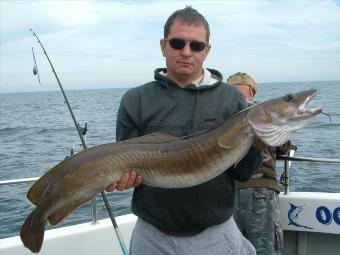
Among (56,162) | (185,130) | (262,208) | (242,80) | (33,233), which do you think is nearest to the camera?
(33,233)

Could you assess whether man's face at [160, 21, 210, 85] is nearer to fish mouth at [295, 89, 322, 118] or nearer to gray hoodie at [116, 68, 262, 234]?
gray hoodie at [116, 68, 262, 234]

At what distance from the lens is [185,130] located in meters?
3.04

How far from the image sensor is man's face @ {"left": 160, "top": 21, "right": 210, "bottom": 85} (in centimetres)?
301

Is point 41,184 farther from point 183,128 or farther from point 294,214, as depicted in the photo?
point 294,214

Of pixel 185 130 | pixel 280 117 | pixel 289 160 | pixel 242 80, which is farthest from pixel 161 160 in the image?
pixel 289 160

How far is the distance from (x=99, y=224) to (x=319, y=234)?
8.71ft

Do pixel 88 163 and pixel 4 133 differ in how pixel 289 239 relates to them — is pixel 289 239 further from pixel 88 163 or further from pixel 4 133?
pixel 4 133

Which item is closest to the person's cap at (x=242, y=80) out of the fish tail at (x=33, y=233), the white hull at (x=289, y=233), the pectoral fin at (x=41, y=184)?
the white hull at (x=289, y=233)

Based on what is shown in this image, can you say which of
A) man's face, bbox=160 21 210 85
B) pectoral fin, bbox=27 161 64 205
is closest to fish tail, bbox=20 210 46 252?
pectoral fin, bbox=27 161 64 205

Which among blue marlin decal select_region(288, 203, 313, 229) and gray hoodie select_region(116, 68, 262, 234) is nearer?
gray hoodie select_region(116, 68, 262, 234)

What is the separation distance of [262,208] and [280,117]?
176 cm

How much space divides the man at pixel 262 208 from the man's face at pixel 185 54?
1.69 metres

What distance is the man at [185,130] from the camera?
295 cm

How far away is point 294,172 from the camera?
1201 cm
